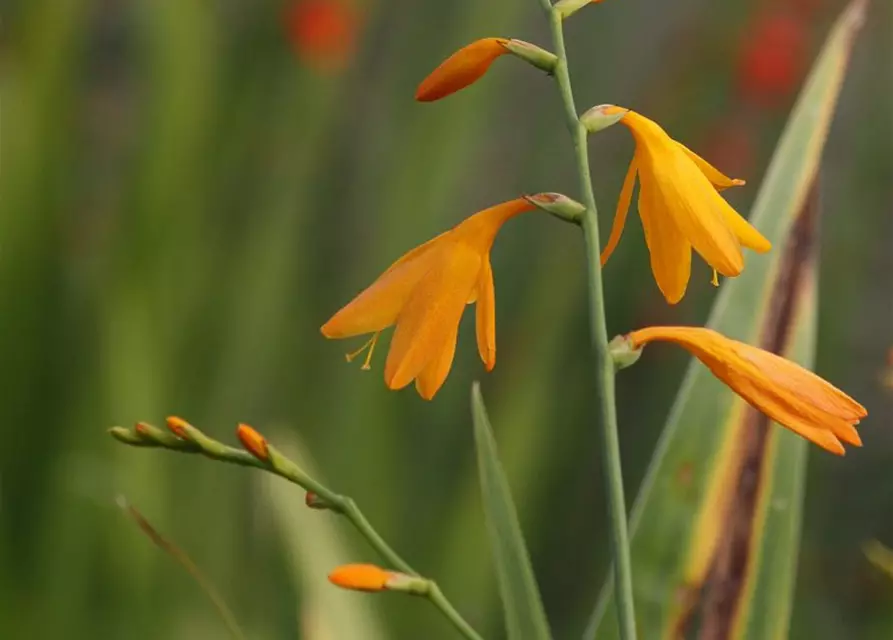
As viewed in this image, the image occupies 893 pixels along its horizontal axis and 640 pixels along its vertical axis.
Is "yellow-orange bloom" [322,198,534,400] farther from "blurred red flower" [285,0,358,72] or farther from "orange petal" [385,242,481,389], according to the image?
"blurred red flower" [285,0,358,72]

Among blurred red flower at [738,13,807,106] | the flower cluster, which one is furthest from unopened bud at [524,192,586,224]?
blurred red flower at [738,13,807,106]

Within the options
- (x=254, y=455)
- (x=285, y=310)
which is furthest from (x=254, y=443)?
(x=285, y=310)

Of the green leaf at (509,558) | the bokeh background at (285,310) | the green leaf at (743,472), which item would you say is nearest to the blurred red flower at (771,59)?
the bokeh background at (285,310)

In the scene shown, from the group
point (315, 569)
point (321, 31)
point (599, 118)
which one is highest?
point (321, 31)

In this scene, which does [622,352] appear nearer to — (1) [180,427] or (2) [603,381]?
(2) [603,381]

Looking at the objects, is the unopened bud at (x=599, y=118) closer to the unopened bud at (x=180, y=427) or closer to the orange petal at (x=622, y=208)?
the orange petal at (x=622, y=208)

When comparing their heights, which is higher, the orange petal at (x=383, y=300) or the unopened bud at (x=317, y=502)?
the orange petal at (x=383, y=300)
